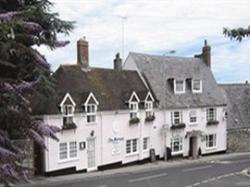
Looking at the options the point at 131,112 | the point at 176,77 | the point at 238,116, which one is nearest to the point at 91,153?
the point at 131,112

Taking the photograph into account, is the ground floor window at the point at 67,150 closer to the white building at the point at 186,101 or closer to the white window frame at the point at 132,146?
the white window frame at the point at 132,146

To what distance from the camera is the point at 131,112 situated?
153 ft

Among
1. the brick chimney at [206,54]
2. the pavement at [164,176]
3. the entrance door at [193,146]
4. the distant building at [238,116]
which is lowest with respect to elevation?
the pavement at [164,176]

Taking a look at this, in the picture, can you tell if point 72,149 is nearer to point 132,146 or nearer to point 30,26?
point 132,146

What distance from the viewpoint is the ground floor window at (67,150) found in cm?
3939

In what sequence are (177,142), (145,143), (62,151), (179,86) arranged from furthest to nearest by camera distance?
(179,86) < (177,142) < (145,143) < (62,151)

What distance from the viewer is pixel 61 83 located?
139 feet

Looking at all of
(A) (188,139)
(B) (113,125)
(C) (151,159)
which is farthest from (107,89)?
(A) (188,139)

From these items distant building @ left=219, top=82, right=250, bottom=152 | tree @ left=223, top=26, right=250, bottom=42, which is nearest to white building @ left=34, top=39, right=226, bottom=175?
distant building @ left=219, top=82, right=250, bottom=152

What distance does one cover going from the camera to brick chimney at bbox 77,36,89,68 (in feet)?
150

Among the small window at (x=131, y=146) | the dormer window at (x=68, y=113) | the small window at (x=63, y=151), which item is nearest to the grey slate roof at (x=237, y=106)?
the small window at (x=131, y=146)

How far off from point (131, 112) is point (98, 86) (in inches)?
160

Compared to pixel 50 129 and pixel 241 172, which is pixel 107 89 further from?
pixel 50 129

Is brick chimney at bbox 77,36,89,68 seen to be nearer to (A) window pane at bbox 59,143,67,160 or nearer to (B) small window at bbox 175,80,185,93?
(A) window pane at bbox 59,143,67,160
